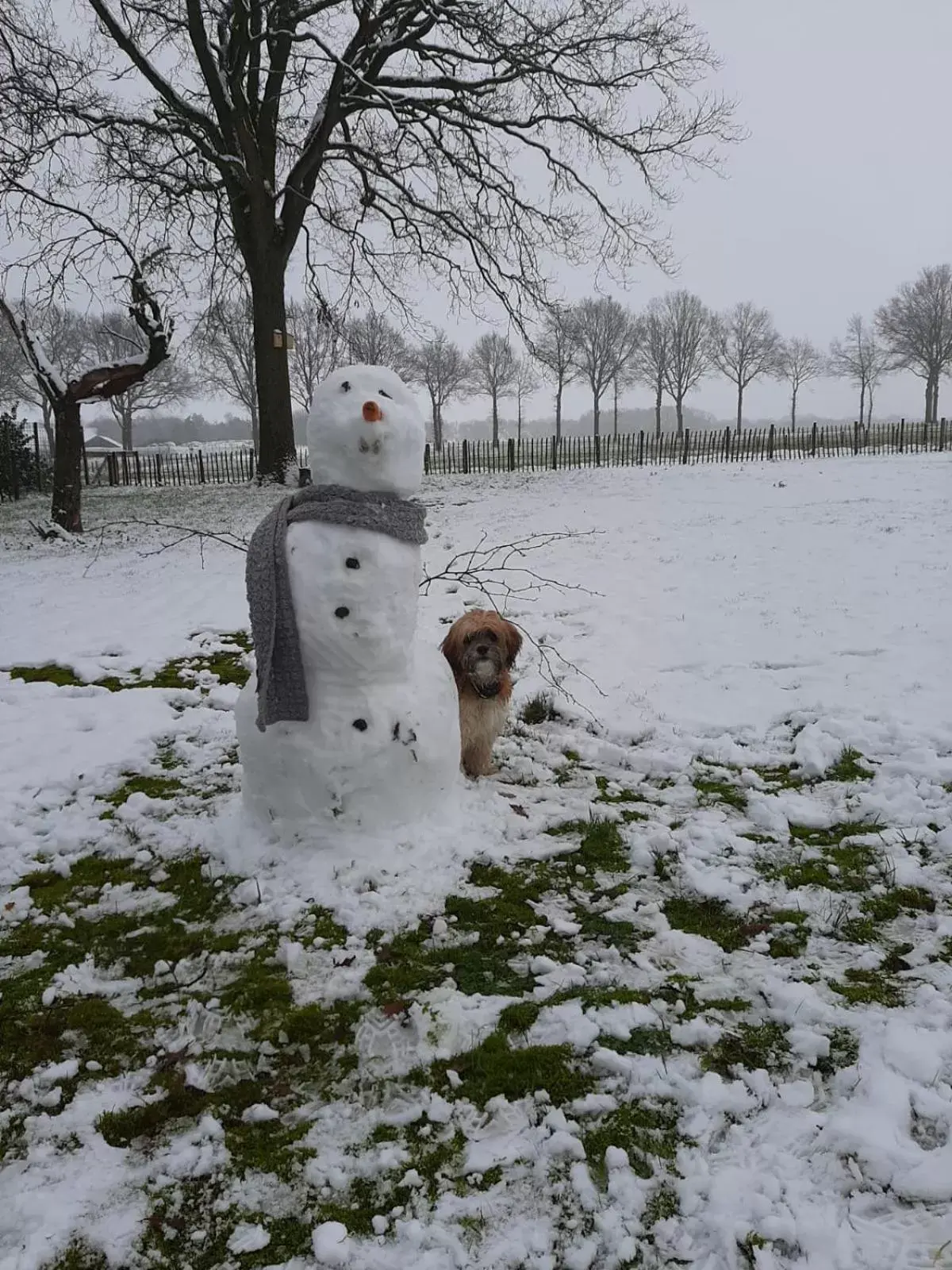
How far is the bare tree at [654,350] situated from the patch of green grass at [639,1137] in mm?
43556

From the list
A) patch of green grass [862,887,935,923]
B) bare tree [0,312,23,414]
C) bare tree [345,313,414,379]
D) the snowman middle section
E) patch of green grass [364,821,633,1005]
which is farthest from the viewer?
bare tree [0,312,23,414]

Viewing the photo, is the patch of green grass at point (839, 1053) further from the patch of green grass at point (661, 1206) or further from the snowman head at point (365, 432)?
the snowman head at point (365, 432)

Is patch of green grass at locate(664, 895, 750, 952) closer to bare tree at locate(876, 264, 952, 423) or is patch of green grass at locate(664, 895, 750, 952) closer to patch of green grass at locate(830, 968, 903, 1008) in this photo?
patch of green grass at locate(830, 968, 903, 1008)

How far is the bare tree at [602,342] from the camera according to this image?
42062mm

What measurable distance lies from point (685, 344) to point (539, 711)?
142ft

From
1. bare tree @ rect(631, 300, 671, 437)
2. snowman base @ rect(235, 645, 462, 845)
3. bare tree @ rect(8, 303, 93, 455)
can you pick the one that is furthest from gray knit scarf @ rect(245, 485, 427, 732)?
bare tree @ rect(631, 300, 671, 437)

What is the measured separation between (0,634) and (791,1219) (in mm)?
7613

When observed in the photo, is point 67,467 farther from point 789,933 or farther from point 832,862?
point 789,933

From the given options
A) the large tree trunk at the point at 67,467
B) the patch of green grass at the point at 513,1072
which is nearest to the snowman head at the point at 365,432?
the patch of green grass at the point at 513,1072

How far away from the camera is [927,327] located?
3844 cm

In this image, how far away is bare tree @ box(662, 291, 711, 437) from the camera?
4312cm

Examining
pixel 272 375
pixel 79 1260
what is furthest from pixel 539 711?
pixel 272 375

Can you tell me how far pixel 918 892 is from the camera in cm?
315

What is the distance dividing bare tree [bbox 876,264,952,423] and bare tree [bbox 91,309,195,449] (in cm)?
3698
